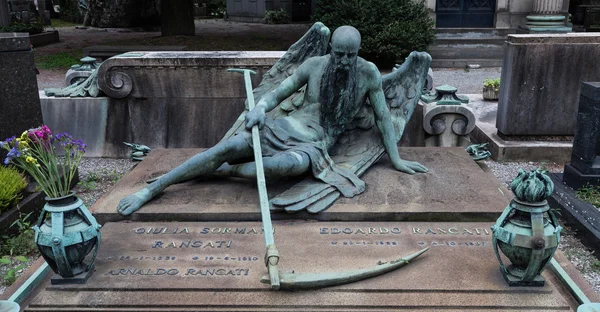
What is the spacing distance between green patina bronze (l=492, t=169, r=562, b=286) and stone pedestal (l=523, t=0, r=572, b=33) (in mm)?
12490

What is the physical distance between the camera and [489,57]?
51.7ft

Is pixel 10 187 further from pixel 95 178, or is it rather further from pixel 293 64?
pixel 293 64

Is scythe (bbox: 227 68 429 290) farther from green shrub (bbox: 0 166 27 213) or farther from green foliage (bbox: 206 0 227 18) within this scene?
green foliage (bbox: 206 0 227 18)

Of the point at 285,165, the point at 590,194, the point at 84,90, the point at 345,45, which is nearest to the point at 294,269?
the point at 285,165

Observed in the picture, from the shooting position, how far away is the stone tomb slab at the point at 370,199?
4238 millimetres

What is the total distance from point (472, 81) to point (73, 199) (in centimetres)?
1168

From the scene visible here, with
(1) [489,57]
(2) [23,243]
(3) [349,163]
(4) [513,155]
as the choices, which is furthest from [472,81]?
(2) [23,243]

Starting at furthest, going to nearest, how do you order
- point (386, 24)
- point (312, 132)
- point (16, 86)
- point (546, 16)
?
point (546, 16) < point (386, 24) < point (16, 86) < point (312, 132)

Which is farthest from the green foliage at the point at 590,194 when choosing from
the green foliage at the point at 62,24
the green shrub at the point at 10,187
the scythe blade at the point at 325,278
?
the green foliage at the point at 62,24

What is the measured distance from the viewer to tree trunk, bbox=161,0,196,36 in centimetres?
1791

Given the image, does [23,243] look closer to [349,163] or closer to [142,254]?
Result: [142,254]

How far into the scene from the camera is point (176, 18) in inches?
714

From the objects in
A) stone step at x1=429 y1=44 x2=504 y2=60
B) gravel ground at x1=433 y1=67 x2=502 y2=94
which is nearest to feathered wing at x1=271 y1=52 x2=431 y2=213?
gravel ground at x1=433 y1=67 x2=502 y2=94

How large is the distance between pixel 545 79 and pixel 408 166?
147 inches
